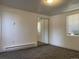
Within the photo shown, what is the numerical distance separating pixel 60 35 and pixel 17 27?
107 inches

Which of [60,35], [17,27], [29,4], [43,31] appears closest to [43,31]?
[43,31]

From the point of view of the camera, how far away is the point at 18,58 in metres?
3.33

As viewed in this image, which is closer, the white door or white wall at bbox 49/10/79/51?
white wall at bbox 49/10/79/51

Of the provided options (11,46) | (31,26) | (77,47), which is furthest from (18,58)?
(77,47)

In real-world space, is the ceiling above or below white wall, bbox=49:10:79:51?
above

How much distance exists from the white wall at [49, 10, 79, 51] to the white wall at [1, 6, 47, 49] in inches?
52.4

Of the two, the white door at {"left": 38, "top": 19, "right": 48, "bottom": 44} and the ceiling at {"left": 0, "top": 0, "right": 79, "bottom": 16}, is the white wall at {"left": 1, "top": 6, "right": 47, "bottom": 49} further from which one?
the white door at {"left": 38, "top": 19, "right": 48, "bottom": 44}

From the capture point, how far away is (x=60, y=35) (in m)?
5.35

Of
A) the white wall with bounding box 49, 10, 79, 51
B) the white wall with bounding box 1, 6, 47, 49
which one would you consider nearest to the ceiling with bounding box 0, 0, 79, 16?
the white wall with bounding box 1, 6, 47, 49

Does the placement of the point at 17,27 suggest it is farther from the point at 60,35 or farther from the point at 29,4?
the point at 60,35

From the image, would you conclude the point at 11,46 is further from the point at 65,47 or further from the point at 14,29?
the point at 65,47

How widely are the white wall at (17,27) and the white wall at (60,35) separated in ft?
4.37

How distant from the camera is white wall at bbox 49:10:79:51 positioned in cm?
454

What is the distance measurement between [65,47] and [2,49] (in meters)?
3.50
